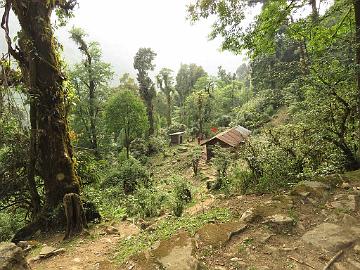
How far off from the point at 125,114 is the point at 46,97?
68.0 ft

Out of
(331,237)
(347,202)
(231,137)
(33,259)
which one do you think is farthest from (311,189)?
(231,137)

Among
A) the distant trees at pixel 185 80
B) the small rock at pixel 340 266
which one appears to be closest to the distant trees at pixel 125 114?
the small rock at pixel 340 266

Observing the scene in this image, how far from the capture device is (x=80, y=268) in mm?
4738

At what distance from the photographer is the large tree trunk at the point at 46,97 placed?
23.1 ft

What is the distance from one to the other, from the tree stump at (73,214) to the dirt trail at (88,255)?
0.31 m

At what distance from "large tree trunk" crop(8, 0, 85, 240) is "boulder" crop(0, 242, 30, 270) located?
3.66 meters

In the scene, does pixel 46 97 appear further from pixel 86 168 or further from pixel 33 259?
pixel 33 259

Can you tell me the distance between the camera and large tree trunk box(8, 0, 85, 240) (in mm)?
7031

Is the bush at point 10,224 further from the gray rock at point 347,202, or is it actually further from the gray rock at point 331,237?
the gray rock at point 347,202

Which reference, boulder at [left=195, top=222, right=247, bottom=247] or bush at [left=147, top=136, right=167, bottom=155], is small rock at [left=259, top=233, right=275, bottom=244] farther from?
bush at [left=147, top=136, right=167, bottom=155]

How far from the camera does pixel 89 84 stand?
24.4 meters

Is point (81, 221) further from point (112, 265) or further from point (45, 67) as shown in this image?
point (45, 67)

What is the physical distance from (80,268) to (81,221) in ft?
6.98

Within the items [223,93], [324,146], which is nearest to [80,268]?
[324,146]
